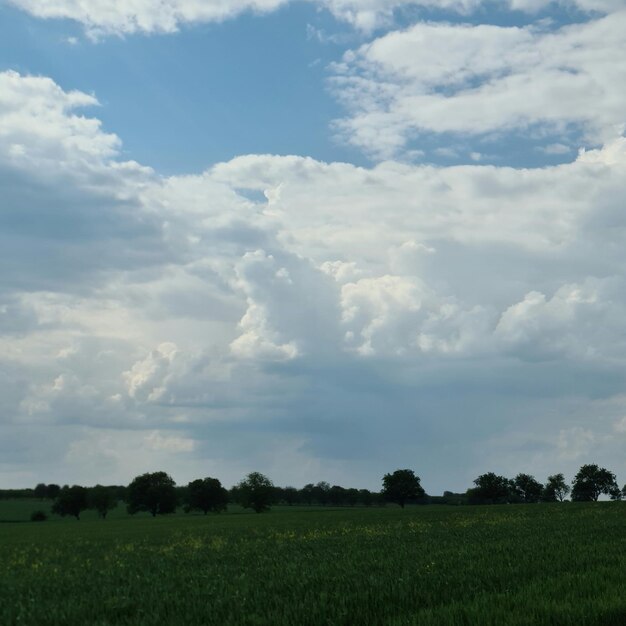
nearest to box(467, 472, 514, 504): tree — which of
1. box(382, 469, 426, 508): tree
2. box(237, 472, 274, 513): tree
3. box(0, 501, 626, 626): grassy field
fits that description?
box(382, 469, 426, 508): tree

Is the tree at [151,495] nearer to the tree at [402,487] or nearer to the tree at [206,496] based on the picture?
the tree at [206,496]

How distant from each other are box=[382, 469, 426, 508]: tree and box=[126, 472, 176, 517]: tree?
4754 centimetres

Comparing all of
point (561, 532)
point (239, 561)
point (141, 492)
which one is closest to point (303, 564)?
point (239, 561)

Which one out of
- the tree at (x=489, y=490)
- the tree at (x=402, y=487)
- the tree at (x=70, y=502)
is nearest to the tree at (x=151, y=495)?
the tree at (x=70, y=502)

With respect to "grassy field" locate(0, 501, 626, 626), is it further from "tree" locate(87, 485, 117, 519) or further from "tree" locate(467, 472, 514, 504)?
"tree" locate(467, 472, 514, 504)

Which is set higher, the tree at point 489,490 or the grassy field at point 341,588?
the tree at point 489,490

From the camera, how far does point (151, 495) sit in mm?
156875

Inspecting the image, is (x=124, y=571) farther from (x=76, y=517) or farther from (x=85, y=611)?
(x=76, y=517)

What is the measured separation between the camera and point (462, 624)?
12172mm

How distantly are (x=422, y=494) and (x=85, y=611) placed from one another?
158 meters

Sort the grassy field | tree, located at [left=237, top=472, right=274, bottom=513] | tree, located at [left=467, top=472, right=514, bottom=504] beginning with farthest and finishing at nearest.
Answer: tree, located at [left=467, top=472, right=514, bottom=504], tree, located at [left=237, top=472, right=274, bottom=513], the grassy field

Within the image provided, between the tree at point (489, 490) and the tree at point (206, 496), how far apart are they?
2835 inches

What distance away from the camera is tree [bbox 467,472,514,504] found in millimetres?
195000

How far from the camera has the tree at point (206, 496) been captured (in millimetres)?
157875
